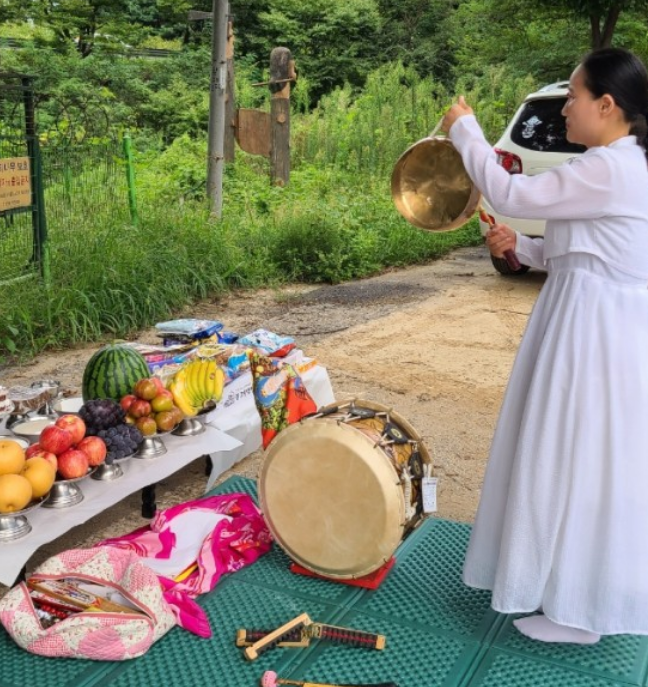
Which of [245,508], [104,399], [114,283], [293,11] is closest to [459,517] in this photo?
[245,508]

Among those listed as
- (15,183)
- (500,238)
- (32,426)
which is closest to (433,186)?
(500,238)

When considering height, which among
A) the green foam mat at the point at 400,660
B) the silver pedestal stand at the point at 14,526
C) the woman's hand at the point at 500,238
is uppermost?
the woman's hand at the point at 500,238

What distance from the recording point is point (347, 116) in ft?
51.1

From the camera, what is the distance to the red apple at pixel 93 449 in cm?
364

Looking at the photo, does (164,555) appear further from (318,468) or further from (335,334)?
(335,334)

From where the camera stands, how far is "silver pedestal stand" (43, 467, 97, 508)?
3492mm

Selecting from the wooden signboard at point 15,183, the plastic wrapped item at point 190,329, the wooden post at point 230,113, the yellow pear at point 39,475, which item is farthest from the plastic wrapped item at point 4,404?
the wooden post at point 230,113

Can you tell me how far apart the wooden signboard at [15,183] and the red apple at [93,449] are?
349 centimetres

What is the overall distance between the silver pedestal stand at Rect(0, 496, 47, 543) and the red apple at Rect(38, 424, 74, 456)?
0.30 metres

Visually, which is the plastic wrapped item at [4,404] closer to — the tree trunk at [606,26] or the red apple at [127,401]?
the red apple at [127,401]

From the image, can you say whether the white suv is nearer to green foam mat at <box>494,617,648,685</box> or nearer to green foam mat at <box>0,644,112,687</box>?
green foam mat at <box>494,617,648,685</box>

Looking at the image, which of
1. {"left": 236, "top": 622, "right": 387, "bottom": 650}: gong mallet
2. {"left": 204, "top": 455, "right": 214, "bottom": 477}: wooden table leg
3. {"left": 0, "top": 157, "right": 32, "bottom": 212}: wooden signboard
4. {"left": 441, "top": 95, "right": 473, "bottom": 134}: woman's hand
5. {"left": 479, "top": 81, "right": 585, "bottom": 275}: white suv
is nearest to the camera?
{"left": 441, "top": 95, "right": 473, "bottom": 134}: woman's hand

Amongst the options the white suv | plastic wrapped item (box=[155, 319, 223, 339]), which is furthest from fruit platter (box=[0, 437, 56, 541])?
the white suv

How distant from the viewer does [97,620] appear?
10.1ft
